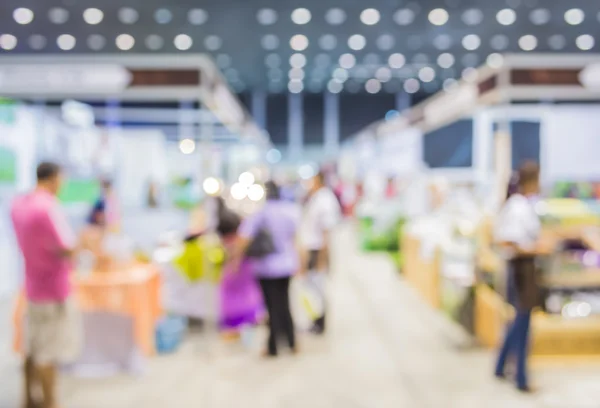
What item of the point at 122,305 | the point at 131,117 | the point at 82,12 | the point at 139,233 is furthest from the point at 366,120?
the point at 122,305

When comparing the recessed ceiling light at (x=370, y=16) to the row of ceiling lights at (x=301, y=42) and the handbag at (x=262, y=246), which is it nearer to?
the row of ceiling lights at (x=301, y=42)

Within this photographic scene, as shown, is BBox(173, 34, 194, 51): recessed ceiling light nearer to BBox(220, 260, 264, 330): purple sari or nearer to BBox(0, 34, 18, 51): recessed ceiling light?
BBox(0, 34, 18, 51): recessed ceiling light

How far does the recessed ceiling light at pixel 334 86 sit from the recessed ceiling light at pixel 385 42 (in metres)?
4.72

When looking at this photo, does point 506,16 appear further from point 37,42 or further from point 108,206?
point 37,42

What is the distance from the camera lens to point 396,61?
15.8 meters

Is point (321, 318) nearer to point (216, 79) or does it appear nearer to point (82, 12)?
point (216, 79)

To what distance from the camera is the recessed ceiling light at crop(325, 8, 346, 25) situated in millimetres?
11195

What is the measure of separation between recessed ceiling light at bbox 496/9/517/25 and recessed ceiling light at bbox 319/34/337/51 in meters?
3.40

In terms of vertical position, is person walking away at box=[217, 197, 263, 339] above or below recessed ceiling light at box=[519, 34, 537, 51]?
below

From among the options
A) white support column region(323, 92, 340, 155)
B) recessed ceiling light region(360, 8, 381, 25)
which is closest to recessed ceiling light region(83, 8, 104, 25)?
recessed ceiling light region(360, 8, 381, 25)

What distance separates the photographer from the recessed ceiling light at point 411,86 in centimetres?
1895

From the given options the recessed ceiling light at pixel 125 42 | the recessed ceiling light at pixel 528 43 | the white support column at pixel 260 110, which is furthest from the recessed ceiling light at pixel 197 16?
the white support column at pixel 260 110

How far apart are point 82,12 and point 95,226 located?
735 centimetres

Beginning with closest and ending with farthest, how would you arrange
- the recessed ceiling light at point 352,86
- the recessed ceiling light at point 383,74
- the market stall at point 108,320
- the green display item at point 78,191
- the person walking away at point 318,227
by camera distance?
the market stall at point 108,320 < the person walking away at point 318,227 < the green display item at point 78,191 < the recessed ceiling light at point 383,74 < the recessed ceiling light at point 352,86
